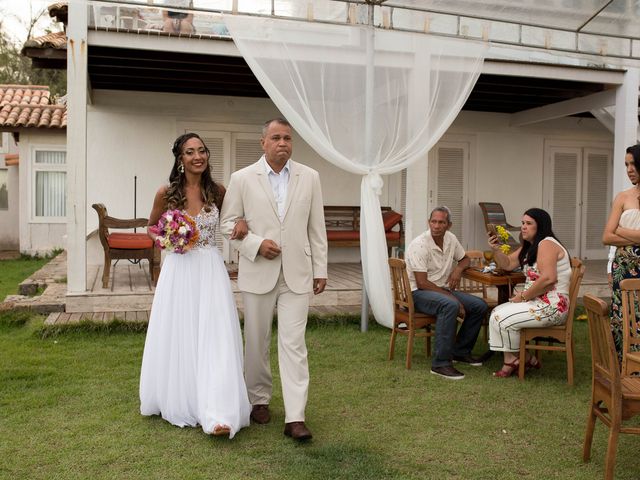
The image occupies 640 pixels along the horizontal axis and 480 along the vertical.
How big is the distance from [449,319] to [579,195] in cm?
830

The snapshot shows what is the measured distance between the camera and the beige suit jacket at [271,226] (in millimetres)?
3967

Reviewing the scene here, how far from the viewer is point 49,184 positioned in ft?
47.3

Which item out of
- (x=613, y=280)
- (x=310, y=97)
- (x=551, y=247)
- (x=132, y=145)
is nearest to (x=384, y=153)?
(x=310, y=97)

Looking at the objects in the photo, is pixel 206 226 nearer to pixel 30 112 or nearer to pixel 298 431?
pixel 298 431

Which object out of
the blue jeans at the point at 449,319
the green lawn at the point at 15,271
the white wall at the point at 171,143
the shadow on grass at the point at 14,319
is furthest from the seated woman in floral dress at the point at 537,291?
the green lawn at the point at 15,271

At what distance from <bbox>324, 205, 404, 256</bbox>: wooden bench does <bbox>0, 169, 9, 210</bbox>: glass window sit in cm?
812

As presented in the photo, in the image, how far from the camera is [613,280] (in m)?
4.83

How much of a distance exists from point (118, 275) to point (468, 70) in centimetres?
530

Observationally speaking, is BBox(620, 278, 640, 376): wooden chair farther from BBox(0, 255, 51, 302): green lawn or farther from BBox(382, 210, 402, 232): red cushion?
BBox(0, 255, 51, 302): green lawn

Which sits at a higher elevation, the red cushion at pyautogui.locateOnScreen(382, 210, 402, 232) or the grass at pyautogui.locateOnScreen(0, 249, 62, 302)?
the red cushion at pyautogui.locateOnScreen(382, 210, 402, 232)

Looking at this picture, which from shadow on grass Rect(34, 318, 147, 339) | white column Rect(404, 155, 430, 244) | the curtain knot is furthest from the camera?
white column Rect(404, 155, 430, 244)

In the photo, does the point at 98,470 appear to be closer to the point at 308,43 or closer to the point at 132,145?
the point at 308,43

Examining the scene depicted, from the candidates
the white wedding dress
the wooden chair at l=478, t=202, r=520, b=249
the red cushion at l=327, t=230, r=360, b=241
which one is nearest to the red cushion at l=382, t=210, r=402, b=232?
the red cushion at l=327, t=230, r=360, b=241

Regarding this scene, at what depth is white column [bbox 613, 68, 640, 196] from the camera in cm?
897
